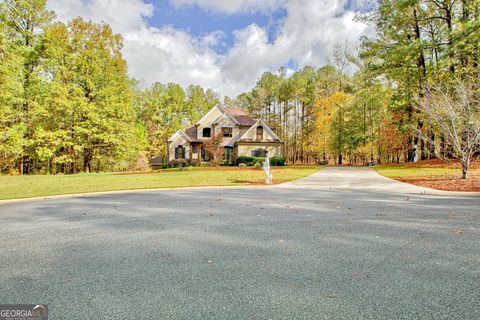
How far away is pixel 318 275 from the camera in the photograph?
2.73 m

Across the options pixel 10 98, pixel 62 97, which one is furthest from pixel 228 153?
pixel 10 98

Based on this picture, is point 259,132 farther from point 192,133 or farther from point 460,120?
point 460,120

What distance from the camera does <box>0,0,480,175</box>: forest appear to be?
16.5 m

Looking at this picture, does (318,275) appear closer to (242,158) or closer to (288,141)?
(242,158)

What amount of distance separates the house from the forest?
17.9 feet

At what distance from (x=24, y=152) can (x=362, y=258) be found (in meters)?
29.4

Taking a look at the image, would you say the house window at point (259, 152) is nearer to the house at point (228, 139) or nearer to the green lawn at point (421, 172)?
the house at point (228, 139)

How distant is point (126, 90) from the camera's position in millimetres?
27078

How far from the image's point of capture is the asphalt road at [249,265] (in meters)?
2.17

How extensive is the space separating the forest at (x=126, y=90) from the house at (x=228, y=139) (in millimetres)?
5466

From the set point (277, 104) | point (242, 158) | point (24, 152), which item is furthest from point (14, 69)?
point (277, 104)

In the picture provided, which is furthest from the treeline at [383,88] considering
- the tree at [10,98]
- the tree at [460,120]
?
the tree at [10,98]

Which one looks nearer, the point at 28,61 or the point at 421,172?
the point at 421,172

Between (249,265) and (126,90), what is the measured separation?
28775 mm
